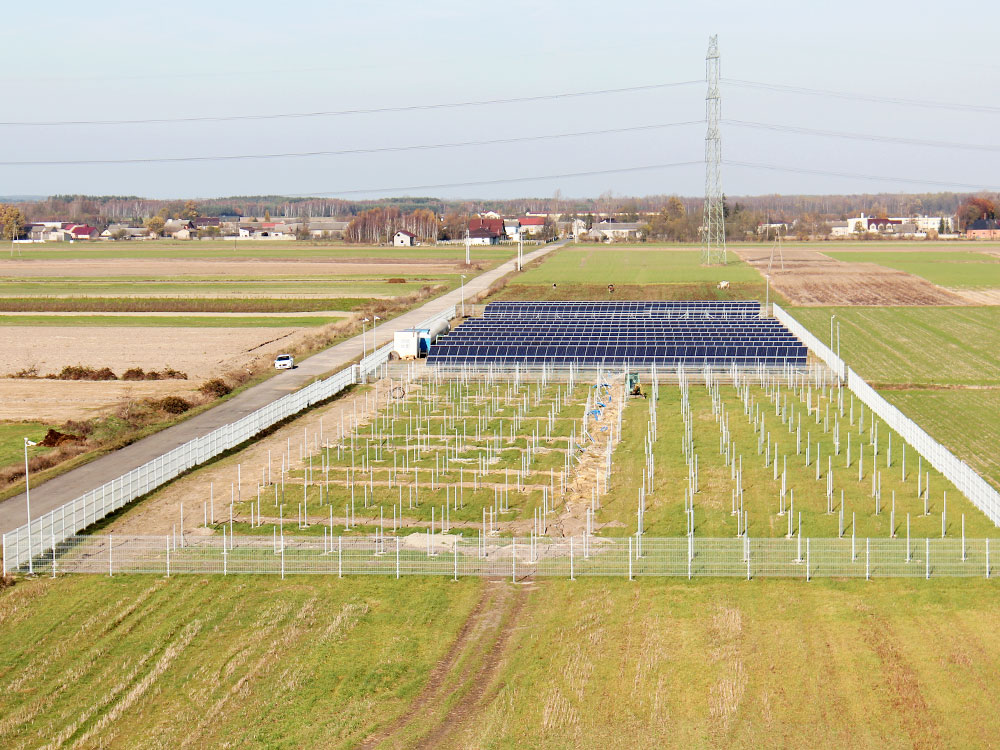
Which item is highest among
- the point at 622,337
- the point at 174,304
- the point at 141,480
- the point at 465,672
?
the point at 174,304

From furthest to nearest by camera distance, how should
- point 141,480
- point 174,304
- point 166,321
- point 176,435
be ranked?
point 174,304
point 166,321
point 176,435
point 141,480

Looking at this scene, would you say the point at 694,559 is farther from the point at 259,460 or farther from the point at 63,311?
the point at 63,311

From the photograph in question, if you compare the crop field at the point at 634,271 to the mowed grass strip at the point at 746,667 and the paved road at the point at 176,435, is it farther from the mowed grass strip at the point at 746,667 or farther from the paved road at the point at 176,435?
the mowed grass strip at the point at 746,667

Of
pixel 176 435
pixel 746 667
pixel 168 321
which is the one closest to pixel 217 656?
pixel 746 667

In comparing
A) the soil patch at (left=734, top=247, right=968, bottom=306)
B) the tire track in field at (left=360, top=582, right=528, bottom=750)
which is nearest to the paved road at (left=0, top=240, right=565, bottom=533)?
the tire track in field at (left=360, top=582, right=528, bottom=750)

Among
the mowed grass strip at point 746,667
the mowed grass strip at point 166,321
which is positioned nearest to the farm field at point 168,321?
the mowed grass strip at point 166,321

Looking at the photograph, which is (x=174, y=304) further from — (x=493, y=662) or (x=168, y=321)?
(x=493, y=662)
